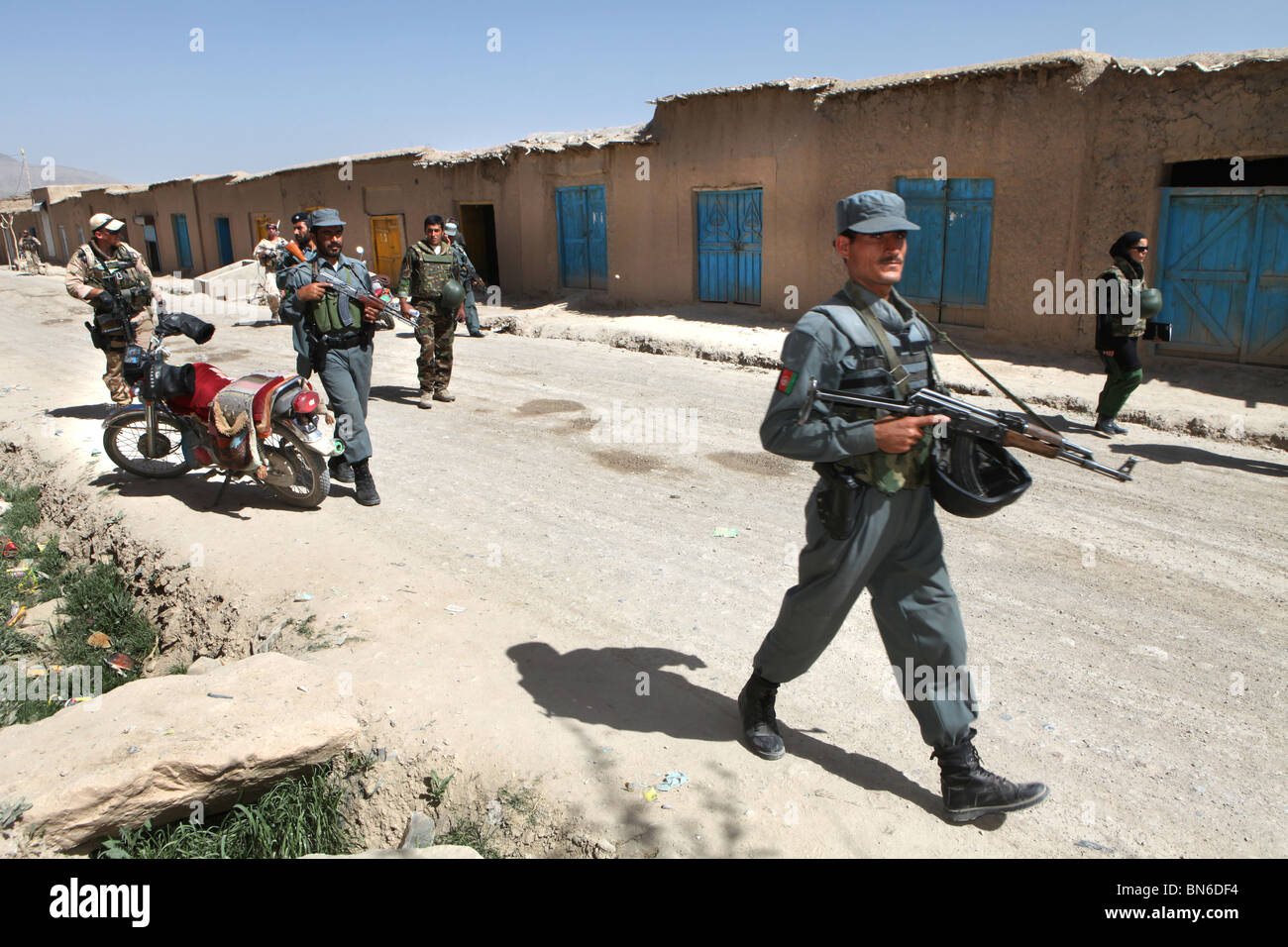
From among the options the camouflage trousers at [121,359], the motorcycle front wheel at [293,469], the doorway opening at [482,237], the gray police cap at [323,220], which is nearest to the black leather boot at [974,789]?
the motorcycle front wheel at [293,469]

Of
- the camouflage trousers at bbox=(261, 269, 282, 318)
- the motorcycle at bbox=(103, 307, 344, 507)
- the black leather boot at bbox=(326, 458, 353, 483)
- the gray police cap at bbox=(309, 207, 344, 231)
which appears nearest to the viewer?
the motorcycle at bbox=(103, 307, 344, 507)

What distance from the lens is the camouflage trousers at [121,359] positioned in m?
8.14

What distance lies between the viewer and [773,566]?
4.83 meters

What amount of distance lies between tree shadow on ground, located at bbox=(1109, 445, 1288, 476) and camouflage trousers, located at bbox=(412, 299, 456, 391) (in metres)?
6.05

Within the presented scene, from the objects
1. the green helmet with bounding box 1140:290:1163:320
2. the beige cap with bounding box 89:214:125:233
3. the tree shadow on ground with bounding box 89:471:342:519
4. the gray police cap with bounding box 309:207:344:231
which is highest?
the beige cap with bounding box 89:214:125:233

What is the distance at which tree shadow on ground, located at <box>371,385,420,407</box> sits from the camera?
30.1 ft

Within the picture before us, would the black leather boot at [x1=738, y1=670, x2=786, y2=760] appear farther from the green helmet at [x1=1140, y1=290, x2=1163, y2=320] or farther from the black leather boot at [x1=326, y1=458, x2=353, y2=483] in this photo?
the green helmet at [x1=1140, y1=290, x2=1163, y2=320]

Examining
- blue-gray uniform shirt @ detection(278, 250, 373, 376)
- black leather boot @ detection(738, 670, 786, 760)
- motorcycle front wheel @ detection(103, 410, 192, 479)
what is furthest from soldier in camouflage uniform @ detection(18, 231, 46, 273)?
black leather boot @ detection(738, 670, 786, 760)

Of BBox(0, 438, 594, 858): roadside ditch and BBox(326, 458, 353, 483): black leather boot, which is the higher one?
BBox(326, 458, 353, 483): black leather boot

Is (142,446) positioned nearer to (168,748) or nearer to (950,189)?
(168,748)

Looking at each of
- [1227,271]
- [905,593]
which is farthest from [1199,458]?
[905,593]

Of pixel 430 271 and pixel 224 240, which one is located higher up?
pixel 224 240

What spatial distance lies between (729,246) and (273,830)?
12190 mm

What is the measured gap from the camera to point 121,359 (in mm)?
8516
